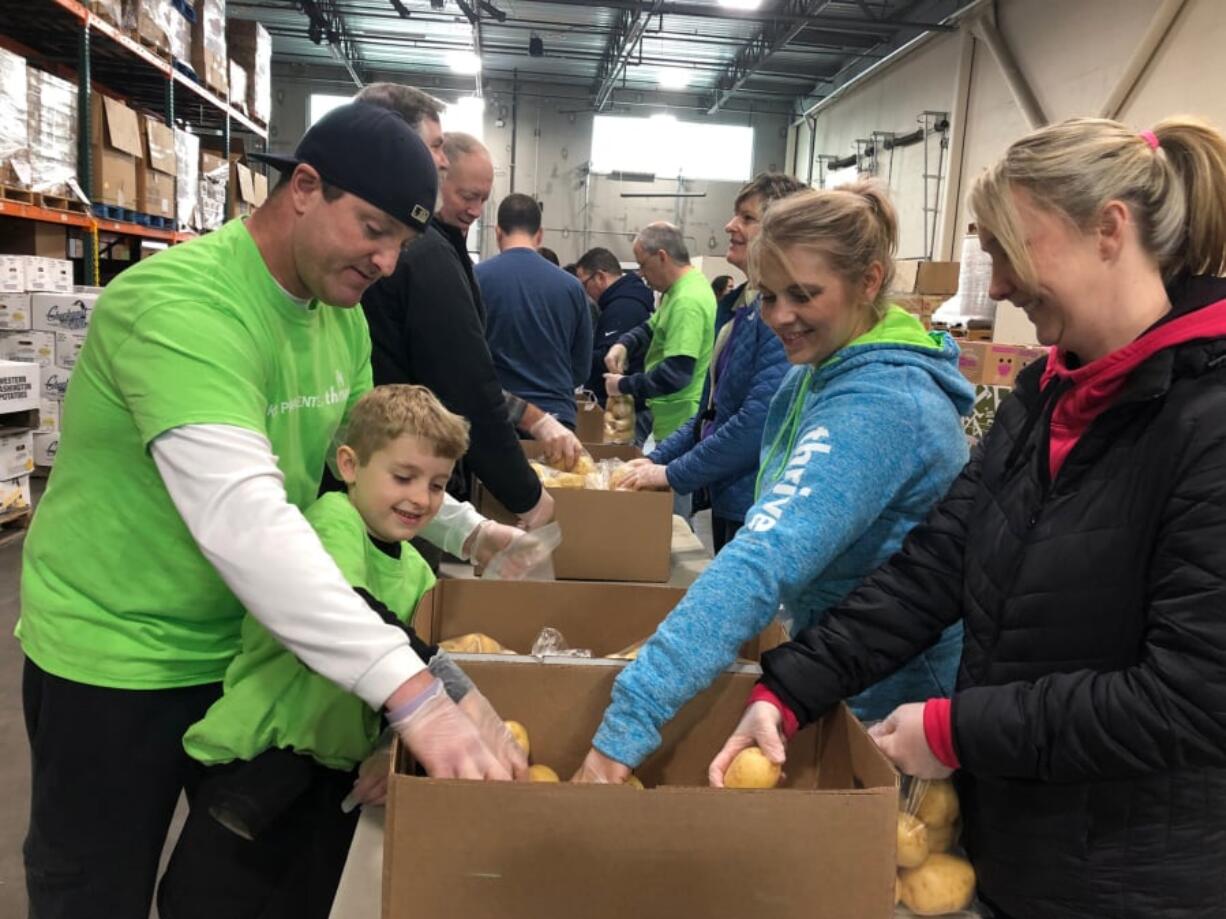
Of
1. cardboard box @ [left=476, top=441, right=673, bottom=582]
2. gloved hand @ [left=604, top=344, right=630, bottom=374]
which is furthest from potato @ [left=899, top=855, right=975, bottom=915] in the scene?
gloved hand @ [left=604, top=344, right=630, bottom=374]

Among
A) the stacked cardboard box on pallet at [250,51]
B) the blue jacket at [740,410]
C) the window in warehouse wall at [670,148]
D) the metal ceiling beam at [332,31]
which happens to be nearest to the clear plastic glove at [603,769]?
the blue jacket at [740,410]

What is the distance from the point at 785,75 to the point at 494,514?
12.2 meters

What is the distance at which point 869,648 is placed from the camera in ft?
3.86

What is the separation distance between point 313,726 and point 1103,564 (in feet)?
3.08

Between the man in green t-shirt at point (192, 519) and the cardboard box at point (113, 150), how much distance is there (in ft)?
15.1

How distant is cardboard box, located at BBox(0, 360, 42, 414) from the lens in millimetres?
4324

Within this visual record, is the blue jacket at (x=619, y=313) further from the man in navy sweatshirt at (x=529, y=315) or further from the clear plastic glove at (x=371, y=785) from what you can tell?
the clear plastic glove at (x=371, y=785)

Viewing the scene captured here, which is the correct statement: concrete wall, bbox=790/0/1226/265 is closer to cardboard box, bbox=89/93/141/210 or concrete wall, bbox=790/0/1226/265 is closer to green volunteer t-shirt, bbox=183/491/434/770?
green volunteer t-shirt, bbox=183/491/434/770

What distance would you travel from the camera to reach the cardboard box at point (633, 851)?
0.83 m

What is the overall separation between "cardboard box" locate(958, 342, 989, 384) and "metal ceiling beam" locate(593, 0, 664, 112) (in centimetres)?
596

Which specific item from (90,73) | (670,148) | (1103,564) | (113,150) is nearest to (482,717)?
(1103,564)

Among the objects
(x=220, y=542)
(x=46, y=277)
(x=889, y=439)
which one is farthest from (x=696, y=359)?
(x=46, y=277)

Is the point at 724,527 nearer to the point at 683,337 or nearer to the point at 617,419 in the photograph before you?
the point at 683,337

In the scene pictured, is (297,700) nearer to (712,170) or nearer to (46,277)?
(46,277)
